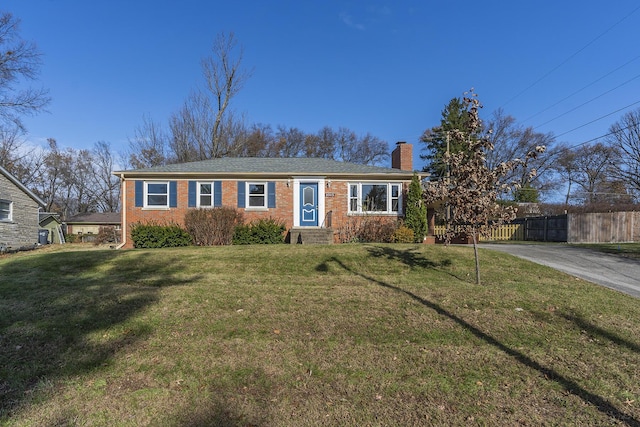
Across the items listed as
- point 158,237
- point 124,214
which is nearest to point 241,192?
point 158,237

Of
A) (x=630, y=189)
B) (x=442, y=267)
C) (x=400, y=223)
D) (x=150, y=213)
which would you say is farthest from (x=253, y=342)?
(x=630, y=189)

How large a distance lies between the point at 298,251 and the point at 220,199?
724 centimetres

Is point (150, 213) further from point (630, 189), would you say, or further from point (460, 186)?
point (630, 189)

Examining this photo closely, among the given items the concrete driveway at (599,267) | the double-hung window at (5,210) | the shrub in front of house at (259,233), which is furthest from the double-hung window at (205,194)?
the double-hung window at (5,210)

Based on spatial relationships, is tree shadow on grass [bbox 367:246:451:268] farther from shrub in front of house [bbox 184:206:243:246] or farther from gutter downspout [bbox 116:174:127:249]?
gutter downspout [bbox 116:174:127:249]

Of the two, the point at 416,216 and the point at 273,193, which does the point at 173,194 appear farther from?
the point at 416,216

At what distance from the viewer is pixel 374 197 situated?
56.2 feet

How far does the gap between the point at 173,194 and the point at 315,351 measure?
1402cm

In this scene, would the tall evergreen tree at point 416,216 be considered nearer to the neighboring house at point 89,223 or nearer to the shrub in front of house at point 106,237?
the shrub in front of house at point 106,237

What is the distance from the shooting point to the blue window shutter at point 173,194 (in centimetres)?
1666

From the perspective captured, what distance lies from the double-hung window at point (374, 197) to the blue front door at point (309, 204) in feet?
5.14

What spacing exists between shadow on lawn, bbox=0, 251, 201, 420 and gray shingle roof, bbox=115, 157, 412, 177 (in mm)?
7365

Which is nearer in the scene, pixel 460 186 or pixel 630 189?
pixel 460 186

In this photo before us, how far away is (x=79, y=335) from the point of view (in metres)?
4.87
